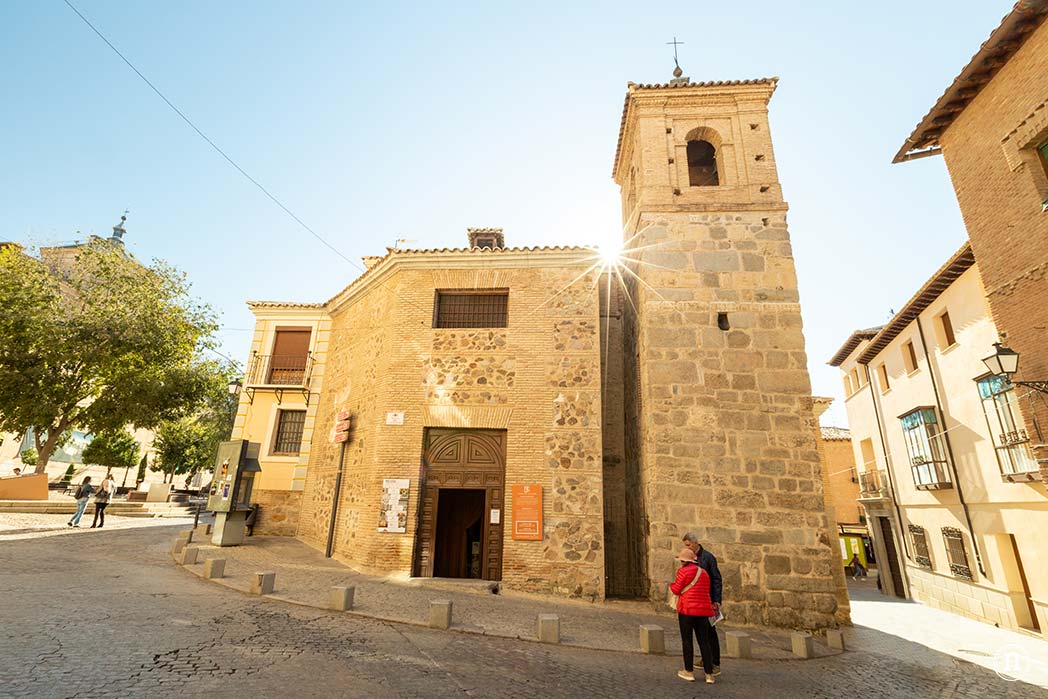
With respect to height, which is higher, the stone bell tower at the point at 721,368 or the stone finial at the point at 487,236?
the stone finial at the point at 487,236

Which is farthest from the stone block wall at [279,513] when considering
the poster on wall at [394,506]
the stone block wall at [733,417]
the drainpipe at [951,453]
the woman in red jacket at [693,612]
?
the drainpipe at [951,453]

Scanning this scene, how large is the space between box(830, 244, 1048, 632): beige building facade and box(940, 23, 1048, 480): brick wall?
1.16m

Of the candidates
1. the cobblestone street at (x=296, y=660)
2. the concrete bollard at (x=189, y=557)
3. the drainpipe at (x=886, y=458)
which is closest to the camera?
the cobblestone street at (x=296, y=660)

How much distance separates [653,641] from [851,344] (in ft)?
67.0

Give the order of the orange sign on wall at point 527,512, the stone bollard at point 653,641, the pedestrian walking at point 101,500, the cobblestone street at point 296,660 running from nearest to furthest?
the cobblestone street at point 296,660 → the stone bollard at point 653,641 → the orange sign on wall at point 527,512 → the pedestrian walking at point 101,500

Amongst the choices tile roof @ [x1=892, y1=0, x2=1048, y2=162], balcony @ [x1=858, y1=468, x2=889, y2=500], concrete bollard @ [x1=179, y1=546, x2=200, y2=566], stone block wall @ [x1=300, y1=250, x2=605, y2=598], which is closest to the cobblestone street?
concrete bollard @ [x1=179, y1=546, x2=200, y2=566]

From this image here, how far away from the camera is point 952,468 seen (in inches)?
567

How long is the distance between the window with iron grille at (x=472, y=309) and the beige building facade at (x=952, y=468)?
1014 cm

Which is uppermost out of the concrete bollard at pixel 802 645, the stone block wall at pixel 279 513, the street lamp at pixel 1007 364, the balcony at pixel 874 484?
the street lamp at pixel 1007 364

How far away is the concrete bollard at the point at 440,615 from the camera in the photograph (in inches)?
251

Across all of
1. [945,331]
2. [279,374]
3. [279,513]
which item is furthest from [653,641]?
[945,331]

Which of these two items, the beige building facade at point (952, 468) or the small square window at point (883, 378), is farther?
the small square window at point (883, 378)

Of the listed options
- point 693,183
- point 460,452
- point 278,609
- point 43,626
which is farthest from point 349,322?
point 693,183

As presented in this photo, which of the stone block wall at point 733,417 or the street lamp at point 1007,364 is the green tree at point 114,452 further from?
the street lamp at point 1007,364
